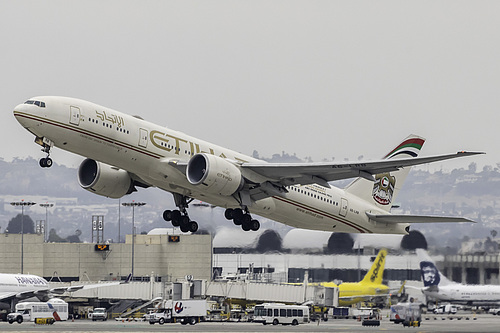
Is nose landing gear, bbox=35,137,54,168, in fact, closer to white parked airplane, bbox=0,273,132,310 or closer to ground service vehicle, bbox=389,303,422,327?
ground service vehicle, bbox=389,303,422,327

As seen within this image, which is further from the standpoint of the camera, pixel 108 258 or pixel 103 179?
pixel 108 258

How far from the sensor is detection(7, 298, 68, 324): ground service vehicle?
64.0 metres

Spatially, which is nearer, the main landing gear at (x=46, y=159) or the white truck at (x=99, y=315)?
the main landing gear at (x=46, y=159)

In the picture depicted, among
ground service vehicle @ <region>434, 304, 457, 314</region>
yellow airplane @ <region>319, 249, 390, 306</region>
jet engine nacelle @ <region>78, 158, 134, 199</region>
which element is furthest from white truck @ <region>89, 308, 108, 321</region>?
ground service vehicle @ <region>434, 304, 457, 314</region>

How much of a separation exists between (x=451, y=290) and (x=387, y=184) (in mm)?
18695

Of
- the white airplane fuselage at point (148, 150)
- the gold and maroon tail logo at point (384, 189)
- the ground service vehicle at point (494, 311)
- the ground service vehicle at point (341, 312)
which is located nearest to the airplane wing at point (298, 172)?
the white airplane fuselage at point (148, 150)

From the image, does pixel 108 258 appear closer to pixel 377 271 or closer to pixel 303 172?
pixel 377 271

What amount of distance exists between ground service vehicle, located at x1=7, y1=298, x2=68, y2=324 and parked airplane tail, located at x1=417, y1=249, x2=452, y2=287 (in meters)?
25.8

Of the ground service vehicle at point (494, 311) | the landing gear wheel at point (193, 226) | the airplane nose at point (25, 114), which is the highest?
the airplane nose at point (25, 114)

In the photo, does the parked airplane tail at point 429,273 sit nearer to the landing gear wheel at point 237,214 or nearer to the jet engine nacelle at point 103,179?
the landing gear wheel at point 237,214

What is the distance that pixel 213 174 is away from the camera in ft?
140

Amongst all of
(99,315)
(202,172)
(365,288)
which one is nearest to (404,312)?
(365,288)

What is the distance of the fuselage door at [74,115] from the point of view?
3994 cm

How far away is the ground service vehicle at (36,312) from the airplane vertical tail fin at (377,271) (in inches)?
919
